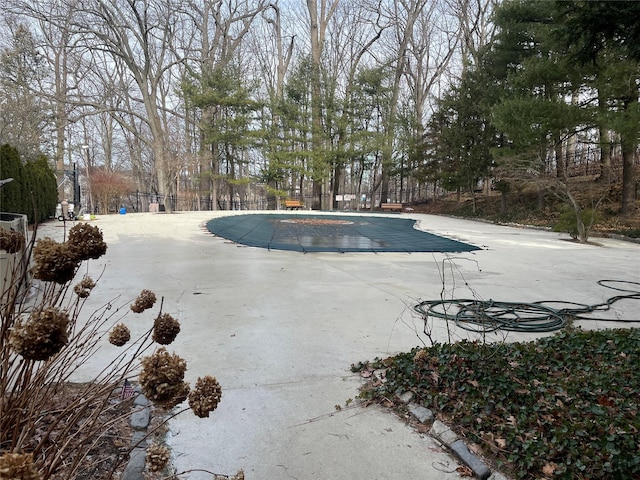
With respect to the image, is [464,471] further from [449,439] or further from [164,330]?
[164,330]

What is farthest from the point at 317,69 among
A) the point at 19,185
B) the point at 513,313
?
the point at 513,313

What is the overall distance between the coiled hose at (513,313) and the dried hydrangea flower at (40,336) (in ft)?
8.55

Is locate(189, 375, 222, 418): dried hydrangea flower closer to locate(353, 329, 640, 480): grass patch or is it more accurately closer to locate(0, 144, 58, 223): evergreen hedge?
locate(353, 329, 640, 480): grass patch

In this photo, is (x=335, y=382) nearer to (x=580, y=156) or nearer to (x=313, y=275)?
(x=313, y=275)

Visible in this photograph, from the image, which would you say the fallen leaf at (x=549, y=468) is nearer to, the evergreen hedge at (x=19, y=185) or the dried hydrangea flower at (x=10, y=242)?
the dried hydrangea flower at (x=10, y=242)

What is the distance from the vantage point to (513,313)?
3.46 meters

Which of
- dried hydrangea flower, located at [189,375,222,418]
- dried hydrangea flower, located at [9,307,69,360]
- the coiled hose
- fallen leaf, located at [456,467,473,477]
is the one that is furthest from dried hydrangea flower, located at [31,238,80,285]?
the coiled hose

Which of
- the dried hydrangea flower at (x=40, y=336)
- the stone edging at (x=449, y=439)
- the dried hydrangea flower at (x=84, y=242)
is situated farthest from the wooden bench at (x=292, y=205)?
the dried hydrangea flower at (x=40, y=336)

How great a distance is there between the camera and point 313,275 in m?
5.02

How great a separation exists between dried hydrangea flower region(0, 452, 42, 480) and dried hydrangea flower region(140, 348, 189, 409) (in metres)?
0.27

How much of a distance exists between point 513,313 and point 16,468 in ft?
11.7

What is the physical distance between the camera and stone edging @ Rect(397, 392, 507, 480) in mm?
1519

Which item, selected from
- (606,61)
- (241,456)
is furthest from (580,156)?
(241,456)

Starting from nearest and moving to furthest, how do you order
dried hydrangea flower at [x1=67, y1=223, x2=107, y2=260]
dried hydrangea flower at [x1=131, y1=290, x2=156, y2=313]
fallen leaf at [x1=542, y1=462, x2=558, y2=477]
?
dried hydrangea flower at [x1=67, y1=223, x2=107, y2=260]
dried hydrangea flower at [x1=131, y1=290, x2=156, y2=313]
fallen leaf at [x1=542, y1=462, x2=558, y2=477]
